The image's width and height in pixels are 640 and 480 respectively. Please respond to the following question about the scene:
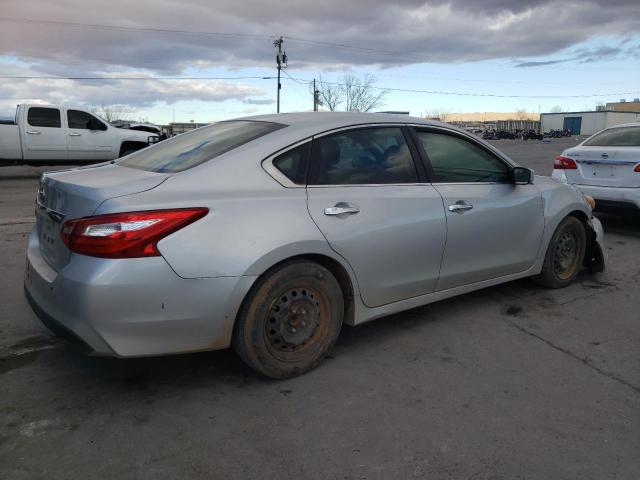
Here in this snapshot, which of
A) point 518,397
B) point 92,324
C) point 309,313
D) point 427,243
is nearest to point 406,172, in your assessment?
point 427,243

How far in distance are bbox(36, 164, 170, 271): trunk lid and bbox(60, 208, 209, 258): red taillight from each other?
92mm

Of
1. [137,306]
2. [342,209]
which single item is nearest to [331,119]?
[342,209]

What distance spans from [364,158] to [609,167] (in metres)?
5.04

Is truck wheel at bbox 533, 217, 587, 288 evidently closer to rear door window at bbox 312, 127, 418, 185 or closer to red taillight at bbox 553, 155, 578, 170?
rear door window at bbox 312, 127, 418, 185

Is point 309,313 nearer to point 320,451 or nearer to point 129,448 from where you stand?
point 320,451

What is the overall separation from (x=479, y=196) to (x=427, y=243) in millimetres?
685

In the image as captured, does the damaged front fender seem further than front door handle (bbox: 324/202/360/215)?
Yes

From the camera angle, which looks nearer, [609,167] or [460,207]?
[460,207]

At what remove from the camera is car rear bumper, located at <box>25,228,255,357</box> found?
8.72ft

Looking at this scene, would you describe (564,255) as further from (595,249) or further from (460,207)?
(460,207)

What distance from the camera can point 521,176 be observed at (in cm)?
434

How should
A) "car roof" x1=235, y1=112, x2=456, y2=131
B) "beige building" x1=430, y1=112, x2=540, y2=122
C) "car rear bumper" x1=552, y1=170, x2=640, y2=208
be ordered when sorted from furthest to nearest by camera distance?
"beige building" x1=430, y1=112, x2=540, y2=122 → "car rear bumper" x1=552, y1=170, x2=640, y2=208 → "car roof" x1=235, y1=112, x2=456, y2=131

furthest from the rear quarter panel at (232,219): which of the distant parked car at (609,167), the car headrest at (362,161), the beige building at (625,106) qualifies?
the beige building at (625,106)

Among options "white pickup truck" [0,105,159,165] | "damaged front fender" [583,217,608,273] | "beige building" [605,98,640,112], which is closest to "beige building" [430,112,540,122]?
"beige building" [605,98,640,112]
